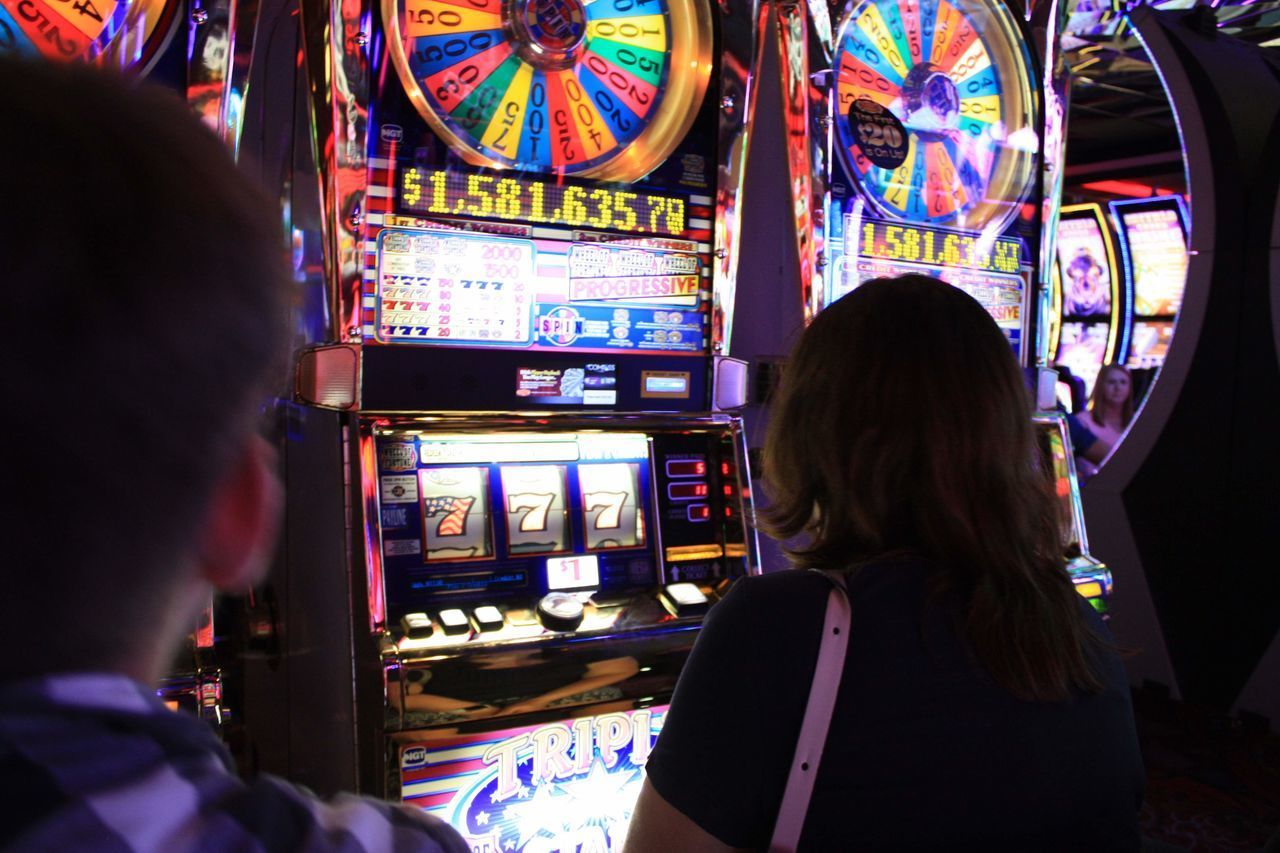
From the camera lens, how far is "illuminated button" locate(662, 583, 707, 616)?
92.7 inches

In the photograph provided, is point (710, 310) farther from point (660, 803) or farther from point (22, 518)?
point (22, 518)

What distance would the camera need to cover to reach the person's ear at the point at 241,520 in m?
0.64

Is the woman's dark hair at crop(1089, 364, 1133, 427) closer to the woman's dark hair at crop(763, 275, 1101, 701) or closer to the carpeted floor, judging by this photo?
the carpeted floor

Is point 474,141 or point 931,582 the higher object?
point 474,141

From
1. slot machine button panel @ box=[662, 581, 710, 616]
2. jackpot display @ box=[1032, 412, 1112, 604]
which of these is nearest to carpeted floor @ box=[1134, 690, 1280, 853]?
jackpot display @ box=[1032, 412, 1112, 604]

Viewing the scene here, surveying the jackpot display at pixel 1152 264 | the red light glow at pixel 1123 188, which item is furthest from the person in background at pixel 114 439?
the red light glow at pixel 1123 188

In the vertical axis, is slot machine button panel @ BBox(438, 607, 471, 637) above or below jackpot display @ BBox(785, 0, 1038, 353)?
below

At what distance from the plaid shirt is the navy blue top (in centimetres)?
74

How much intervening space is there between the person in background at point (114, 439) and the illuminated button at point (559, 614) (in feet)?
5.08

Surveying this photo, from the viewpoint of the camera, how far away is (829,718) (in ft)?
4.21

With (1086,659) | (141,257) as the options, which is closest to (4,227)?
(141,257)

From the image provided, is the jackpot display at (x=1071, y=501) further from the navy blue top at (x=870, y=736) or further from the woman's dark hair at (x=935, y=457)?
the navy blue top at (x=870, y=736)

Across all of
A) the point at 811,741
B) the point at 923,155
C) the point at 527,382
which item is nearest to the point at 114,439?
the point at 811,741

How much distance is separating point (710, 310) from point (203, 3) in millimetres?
1276
